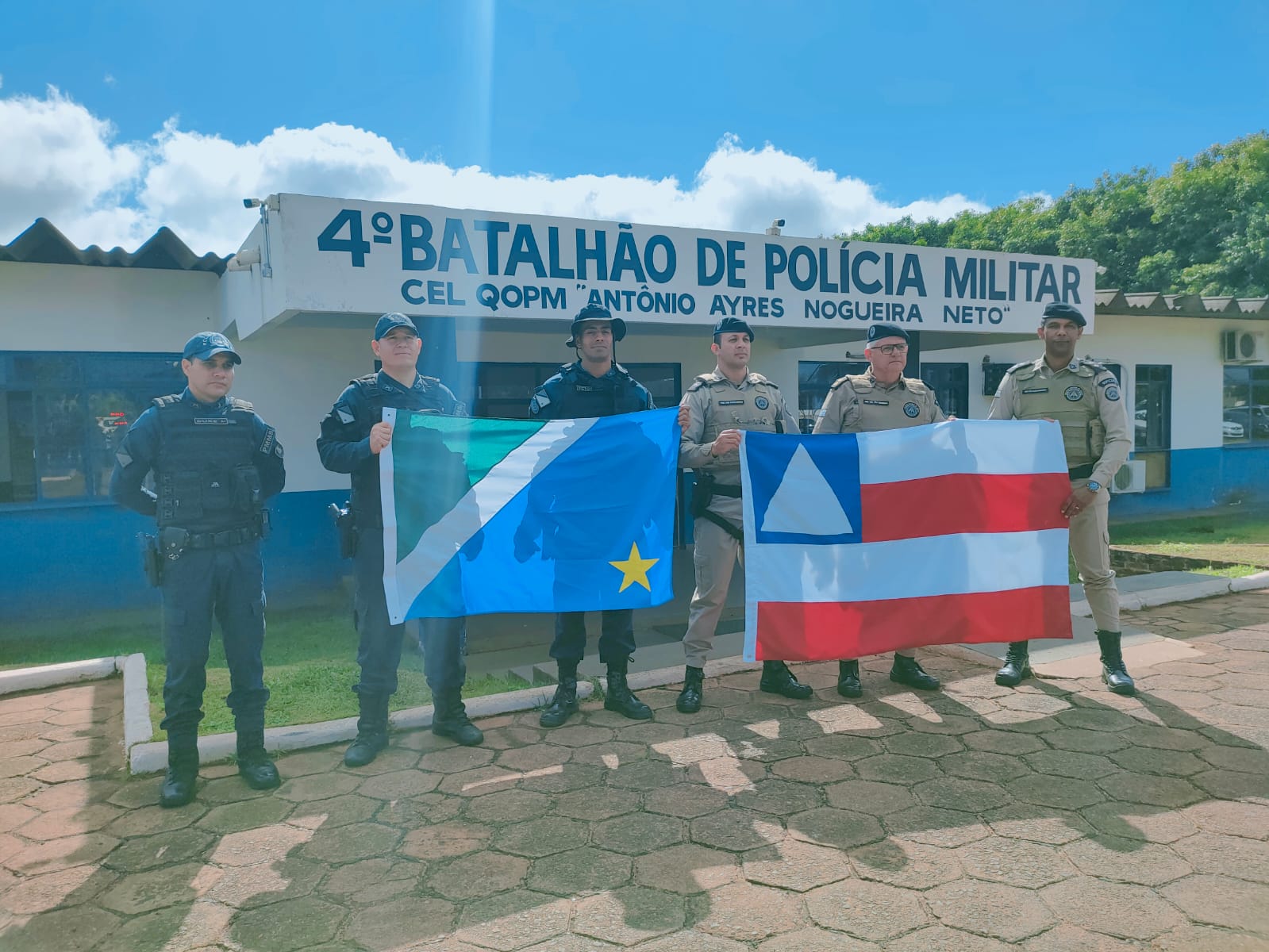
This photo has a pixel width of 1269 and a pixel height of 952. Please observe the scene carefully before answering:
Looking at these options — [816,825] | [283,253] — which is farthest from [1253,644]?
[283,253]

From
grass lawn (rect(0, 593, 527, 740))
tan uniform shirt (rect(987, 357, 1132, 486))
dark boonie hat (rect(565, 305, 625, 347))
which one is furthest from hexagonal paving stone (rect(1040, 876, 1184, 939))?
grass lawn (rect(0, 593, 527, 740))

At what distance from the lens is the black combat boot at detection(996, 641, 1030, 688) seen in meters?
4.84

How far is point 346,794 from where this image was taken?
11.9 ft

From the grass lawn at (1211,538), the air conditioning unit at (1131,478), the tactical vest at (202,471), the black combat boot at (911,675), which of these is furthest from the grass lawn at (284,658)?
the air conditioning unit at (1131,478)

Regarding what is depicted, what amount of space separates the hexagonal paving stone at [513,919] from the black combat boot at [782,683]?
7.22ft

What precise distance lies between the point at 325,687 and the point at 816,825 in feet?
10.7

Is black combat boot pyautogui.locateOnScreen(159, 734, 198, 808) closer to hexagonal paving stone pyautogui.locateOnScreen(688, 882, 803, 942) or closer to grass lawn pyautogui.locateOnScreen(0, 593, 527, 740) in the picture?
grass lawn pyautogui.locateOnScreen(0, 593, 527, 740)

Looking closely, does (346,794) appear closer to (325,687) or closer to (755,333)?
(325,687)

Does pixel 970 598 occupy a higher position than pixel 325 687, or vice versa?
pixel 970 598

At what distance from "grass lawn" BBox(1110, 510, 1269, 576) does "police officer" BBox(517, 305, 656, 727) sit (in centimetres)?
643

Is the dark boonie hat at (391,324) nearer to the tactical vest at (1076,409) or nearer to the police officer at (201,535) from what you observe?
the police officer at (201,535)

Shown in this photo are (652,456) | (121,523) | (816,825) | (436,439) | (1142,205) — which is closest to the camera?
(816,825)

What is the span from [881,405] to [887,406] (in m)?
0.04

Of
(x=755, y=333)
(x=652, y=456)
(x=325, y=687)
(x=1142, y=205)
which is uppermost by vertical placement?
(x=1142, y=205)
